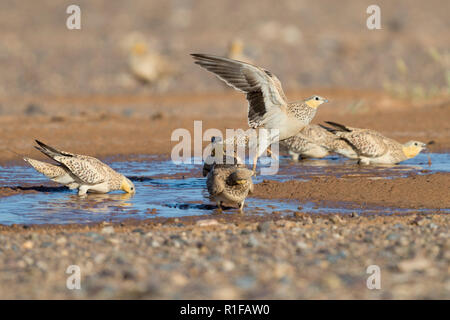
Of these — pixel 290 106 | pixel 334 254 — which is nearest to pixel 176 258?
pixel 334 254

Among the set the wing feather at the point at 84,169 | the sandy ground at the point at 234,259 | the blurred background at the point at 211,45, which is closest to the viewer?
the sandy ground at the point at 234,259

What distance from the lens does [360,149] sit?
1195cm

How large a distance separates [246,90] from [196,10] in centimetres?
3471

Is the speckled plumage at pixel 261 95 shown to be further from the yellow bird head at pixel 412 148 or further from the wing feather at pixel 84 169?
the yellow bird head at pixel 412 148

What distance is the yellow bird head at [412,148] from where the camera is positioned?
12.2 metres

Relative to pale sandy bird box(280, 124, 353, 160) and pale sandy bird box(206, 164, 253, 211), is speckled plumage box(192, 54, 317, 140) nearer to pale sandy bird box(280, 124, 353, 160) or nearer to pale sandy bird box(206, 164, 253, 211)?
pale sandy bird box(206, 164, 253, 211)

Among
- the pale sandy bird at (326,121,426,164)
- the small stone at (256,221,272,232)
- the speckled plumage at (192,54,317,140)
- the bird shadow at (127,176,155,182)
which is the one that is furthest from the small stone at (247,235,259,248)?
the pale sandy bird at (326,121,426,164)

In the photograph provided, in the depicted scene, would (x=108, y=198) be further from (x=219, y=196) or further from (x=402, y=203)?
(x=402, y=203)

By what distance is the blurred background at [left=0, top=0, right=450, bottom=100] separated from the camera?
25.7 m

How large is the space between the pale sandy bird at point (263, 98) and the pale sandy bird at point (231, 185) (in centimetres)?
136

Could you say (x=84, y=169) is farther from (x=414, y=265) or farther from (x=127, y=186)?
(x=414, y=265)

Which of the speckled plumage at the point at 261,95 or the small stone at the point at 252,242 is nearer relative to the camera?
the small stone at the point at 252,242

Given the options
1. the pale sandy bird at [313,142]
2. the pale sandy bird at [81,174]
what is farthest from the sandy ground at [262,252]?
the pale sandy bird at [313,142]

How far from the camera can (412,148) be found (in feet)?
40.3
